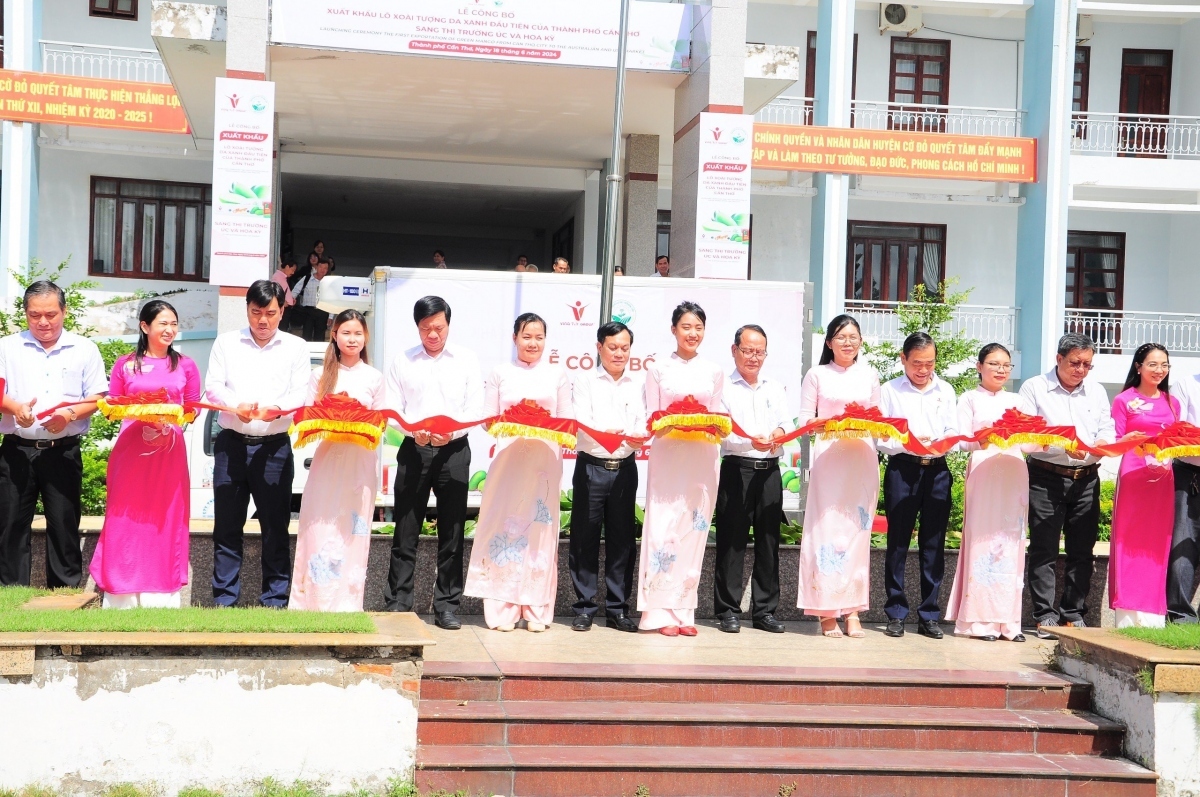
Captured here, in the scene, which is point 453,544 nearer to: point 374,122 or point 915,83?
point 374,122

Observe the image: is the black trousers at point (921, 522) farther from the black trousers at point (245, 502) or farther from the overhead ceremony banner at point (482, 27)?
the overhead ceremony banner at point (482, 27)

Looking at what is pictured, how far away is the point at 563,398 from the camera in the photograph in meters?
6.04

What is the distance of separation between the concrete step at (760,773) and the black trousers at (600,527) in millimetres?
1575

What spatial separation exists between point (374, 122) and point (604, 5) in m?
4.48

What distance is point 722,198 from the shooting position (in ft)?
36.0

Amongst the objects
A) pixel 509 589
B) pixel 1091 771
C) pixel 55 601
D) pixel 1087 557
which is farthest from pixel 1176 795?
pixel 55 601

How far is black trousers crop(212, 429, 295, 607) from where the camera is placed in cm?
574

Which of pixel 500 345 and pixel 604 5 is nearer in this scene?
pixel 500 345

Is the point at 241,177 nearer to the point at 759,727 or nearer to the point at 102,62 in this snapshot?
the point at 759,727

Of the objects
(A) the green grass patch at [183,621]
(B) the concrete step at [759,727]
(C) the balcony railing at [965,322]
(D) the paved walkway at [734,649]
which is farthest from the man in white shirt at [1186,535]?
(C) the balcony railing at [965,322]

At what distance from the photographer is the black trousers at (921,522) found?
6.29 m

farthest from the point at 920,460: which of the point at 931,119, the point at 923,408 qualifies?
the point at 931,119

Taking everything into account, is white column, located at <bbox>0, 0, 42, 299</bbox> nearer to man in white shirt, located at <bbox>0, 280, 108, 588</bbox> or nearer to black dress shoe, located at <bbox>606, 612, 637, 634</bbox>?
man in white shirt, located at <bbox>0, 280, 108, 588</bbox>

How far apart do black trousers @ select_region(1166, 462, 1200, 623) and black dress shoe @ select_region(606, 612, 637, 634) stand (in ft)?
9.28
